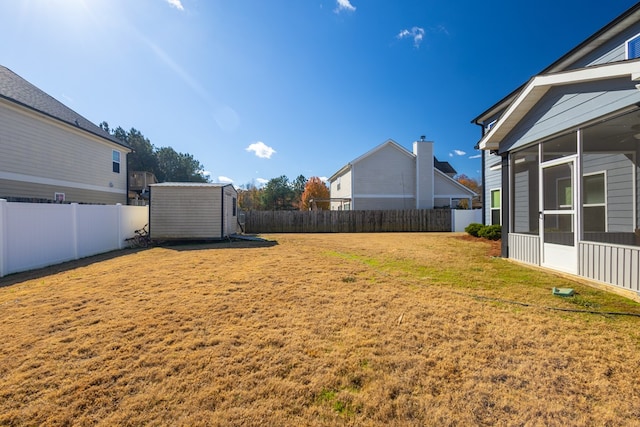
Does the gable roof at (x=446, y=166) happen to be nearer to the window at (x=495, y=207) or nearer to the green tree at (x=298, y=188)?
the window at (x=495, y=207)

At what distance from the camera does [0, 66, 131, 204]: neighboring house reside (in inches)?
384

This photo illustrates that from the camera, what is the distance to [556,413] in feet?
6.40

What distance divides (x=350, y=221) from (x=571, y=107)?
1466 centimetres

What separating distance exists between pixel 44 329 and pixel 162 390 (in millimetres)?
2499

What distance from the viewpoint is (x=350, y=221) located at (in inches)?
766

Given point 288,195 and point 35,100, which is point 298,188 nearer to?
point 288,195

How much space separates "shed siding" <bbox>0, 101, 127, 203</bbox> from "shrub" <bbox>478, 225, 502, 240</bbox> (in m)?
18.7

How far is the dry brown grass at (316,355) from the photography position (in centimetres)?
200

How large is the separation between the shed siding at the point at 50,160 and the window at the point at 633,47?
752 inches

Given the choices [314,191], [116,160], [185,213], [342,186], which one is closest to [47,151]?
[116,160]

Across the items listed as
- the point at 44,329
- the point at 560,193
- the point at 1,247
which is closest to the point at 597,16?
the point at 560,193

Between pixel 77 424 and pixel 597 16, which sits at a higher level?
pixel 597 16

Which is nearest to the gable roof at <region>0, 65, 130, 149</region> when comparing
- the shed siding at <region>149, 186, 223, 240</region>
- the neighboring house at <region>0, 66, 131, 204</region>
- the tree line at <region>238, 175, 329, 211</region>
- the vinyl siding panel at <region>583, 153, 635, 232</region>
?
the neighboring house at <region>0, 66, 131, 204</region>

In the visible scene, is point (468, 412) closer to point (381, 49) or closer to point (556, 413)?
point (556, 413)
